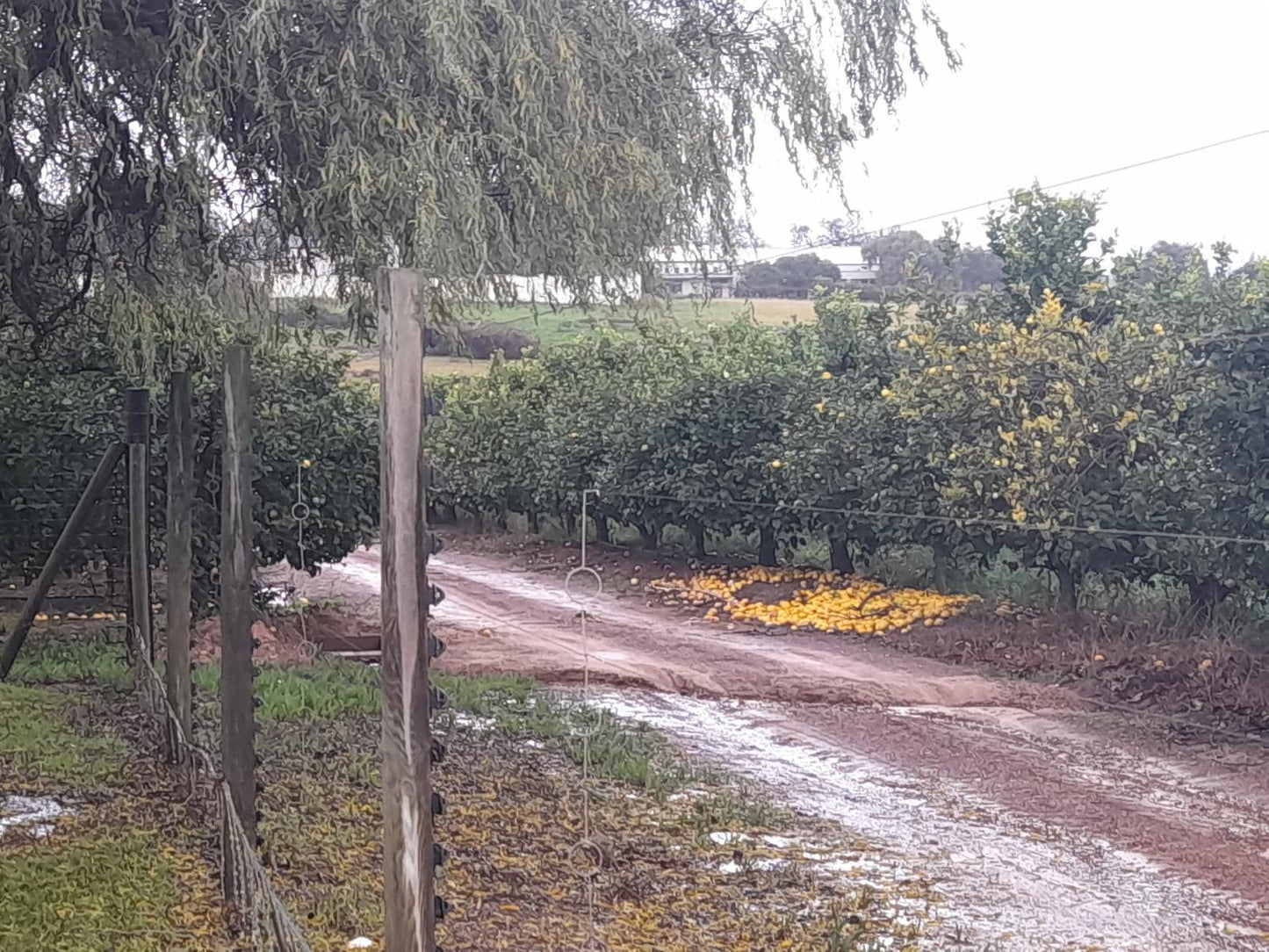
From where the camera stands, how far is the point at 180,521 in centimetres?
511

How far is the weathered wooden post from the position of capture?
8.96ft

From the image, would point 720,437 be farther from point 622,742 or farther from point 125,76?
point 125,76

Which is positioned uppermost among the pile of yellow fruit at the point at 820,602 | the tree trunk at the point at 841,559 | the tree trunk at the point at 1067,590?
Answer: the tree trunk at the point at 1067,590

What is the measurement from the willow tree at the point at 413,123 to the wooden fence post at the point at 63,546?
0.75 meters

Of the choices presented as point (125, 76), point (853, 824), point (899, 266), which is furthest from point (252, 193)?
point (899, 266)

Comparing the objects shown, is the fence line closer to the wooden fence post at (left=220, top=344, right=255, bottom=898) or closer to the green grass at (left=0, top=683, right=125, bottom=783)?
the green grass at (left=0, top=683, right=125, bottom=783)

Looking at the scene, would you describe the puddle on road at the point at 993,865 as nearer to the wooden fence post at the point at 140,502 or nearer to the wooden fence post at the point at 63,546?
the wooden fence post at the point at 140,502

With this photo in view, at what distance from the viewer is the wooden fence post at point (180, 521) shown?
5.02 metres

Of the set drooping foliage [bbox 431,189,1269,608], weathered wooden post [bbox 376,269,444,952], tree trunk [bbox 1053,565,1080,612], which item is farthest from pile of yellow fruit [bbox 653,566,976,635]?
weathered wooden post [bbox 376,269,444,952]

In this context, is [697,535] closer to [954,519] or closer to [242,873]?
[954,519]

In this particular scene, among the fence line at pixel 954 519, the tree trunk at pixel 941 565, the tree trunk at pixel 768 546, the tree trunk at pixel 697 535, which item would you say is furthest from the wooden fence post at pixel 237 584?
the tree trunk at pixel 697 535

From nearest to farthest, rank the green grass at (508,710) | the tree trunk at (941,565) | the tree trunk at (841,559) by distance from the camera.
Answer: the green grass at (508,710) → the tree trunk at (941,565) → the tree trunk at (841,559)

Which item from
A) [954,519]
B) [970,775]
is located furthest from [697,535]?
[970,775]

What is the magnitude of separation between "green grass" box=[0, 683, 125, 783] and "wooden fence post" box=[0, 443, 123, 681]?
12.1 inches
